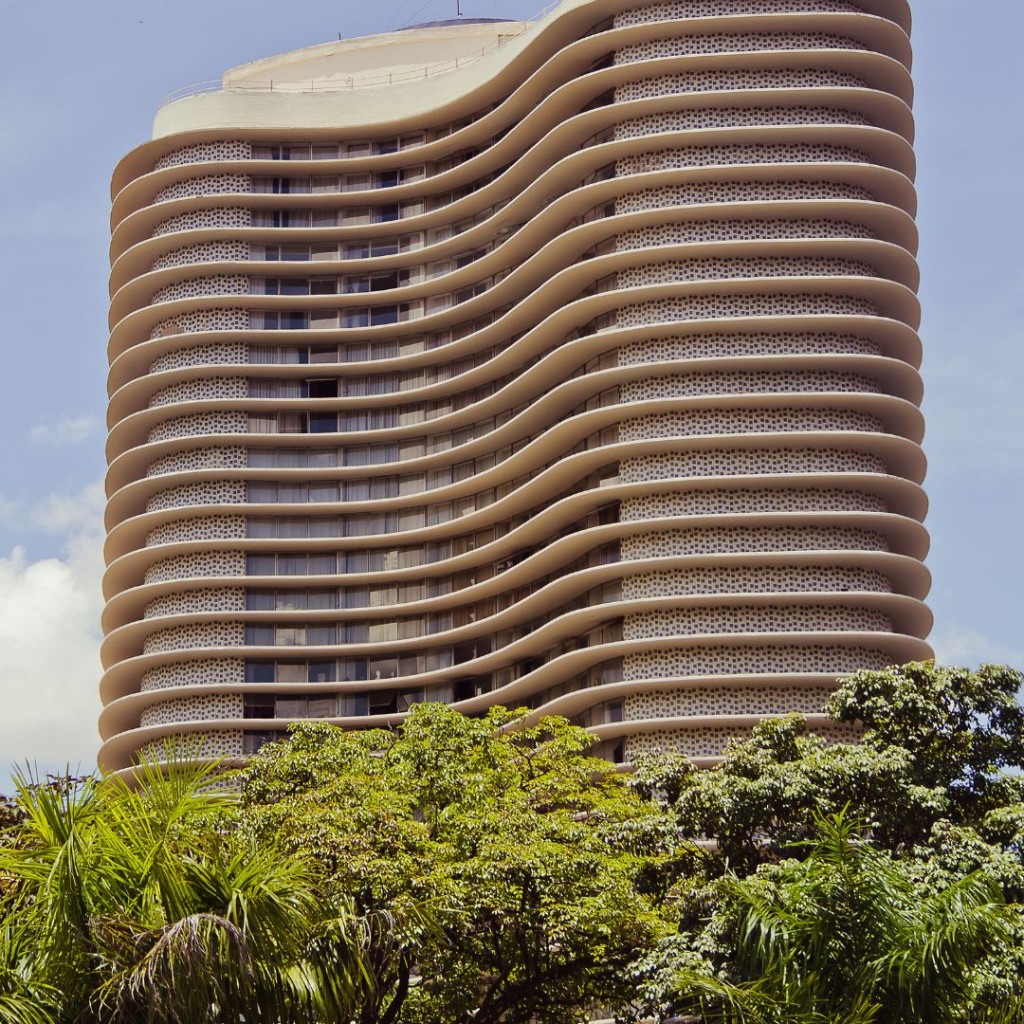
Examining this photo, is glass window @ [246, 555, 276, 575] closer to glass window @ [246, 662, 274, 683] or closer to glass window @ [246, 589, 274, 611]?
glass window @ [246, 589, 274, 611]

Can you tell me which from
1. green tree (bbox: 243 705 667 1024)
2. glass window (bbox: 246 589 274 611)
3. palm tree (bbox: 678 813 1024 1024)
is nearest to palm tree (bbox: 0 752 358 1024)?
palm tree (bbox: 678 813 1024 1024)

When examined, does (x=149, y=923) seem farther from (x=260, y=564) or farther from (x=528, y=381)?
(x=260, y=564)

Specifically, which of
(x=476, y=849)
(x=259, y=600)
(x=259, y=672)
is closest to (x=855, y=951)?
(x=476, y=849)

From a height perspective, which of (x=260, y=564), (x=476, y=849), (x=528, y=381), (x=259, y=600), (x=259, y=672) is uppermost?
(x=528, y=381)

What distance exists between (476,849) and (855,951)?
20.0 metres

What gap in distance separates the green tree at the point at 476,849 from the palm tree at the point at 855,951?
467 inches

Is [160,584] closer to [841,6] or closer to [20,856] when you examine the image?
[841,6]

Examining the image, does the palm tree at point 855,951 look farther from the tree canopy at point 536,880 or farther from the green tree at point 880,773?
the green tree at point 880,773

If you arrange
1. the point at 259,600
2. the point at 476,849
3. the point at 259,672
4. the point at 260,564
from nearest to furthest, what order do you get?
the point at 476,849 → the point at 259,672 → the point at 259,600 → the point at 260,564

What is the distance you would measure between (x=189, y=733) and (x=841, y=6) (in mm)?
47985

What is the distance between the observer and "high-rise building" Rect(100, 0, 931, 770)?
8150cm

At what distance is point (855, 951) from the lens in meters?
29.1

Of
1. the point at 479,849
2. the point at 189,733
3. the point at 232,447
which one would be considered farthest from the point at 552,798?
the point at 232,447

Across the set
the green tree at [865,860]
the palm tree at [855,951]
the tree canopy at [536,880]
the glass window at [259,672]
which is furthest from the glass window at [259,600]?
the palm tree at [855,951]
